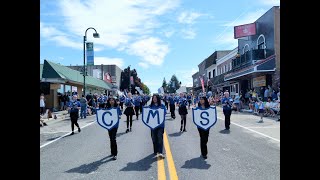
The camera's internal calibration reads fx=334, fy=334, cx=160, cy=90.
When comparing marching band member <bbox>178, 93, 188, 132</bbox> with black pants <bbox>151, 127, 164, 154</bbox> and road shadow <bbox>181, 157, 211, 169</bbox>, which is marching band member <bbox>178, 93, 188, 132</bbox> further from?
road shadow <bbox>181, 157, 211, 169</bbox>

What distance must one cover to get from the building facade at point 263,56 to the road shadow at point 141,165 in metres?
22.3

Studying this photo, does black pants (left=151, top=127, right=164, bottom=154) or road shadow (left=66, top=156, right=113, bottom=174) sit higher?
black pants (left=151, top=127, right=164, bottom=154)

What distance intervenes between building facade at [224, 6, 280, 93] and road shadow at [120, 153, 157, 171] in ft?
73.0

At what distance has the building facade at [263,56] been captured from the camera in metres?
29.5

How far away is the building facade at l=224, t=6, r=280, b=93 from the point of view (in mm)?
29484

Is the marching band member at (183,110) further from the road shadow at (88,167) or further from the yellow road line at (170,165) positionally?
the road shadow at (88,167)

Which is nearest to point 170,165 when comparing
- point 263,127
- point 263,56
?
point 263,127

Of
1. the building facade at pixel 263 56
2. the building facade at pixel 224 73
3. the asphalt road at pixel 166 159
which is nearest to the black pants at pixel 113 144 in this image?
the asphalt road at pixel 166 159

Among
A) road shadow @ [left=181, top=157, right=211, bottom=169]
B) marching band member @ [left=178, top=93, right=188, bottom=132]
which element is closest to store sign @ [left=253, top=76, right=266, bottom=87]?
marching band member @ [left=178, top=93, right=188, bottom=132]

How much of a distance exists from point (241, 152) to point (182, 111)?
17.8 ft

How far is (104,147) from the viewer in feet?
35.2
